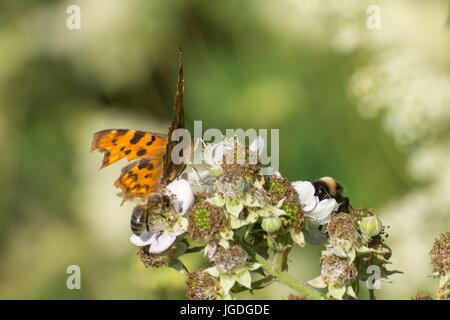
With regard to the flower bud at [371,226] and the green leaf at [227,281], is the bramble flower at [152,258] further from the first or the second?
the flower bud at [371,226]

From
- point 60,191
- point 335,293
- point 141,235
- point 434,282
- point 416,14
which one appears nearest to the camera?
point 335,293

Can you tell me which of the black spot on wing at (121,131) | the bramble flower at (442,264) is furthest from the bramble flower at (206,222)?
the bramble flower at (442,264)

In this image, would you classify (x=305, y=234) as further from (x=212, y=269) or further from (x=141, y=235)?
(x=141, y=235)

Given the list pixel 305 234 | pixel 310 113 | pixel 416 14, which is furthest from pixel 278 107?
pixel 305 234

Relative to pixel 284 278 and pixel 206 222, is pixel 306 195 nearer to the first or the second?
pixel 284 278

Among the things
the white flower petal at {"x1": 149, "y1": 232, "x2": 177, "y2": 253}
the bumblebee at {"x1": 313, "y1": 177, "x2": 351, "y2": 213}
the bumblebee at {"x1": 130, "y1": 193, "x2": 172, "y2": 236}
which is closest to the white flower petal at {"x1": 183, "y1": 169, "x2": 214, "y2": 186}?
the bumblebee at {"x1": 130, "y1": 193, "x2": 172, "y2": 236}

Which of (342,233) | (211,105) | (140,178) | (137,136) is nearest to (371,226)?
(342,233)
